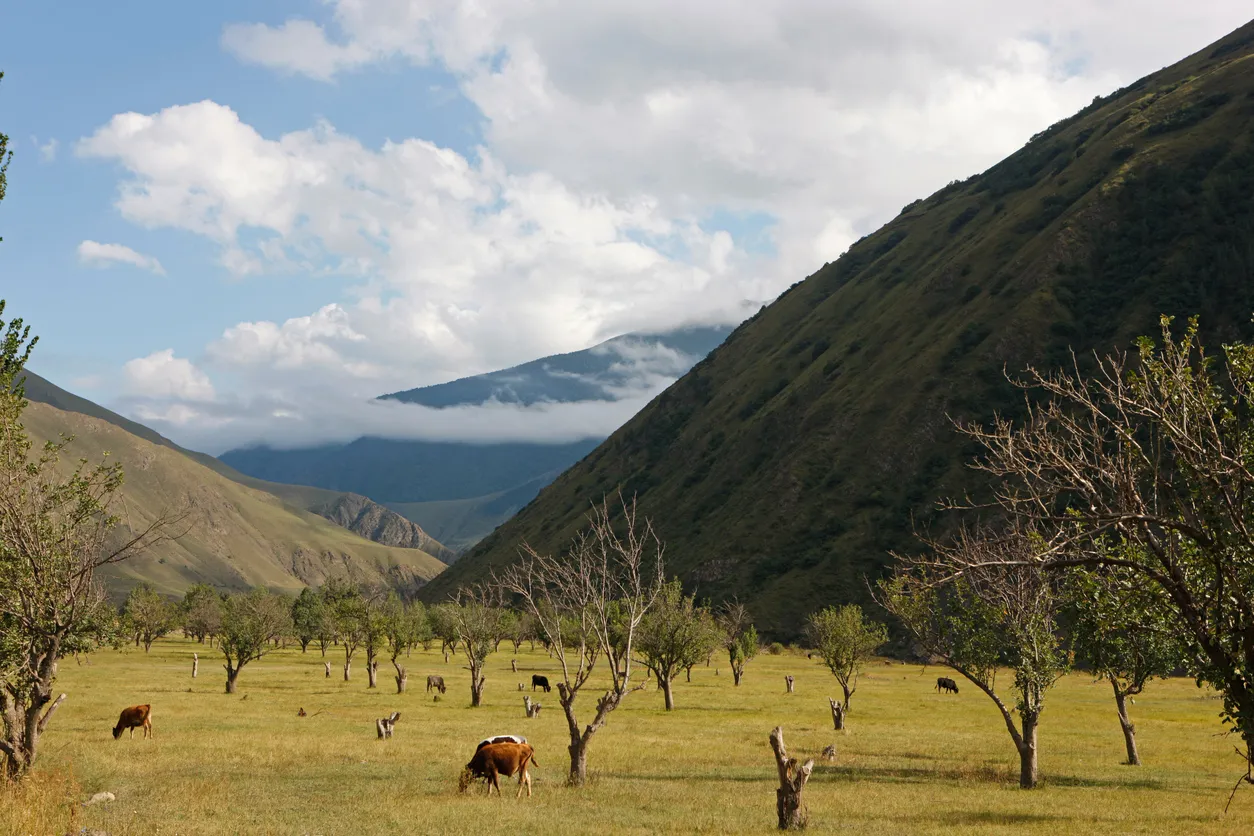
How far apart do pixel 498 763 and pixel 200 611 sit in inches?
5162

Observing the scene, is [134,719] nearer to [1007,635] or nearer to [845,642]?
[1007,635]

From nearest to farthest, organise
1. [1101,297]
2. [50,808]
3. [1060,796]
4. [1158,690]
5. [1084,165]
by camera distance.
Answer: [50,808] < [1060,796] < [1158,690] < [1101,297] < [1084,165]

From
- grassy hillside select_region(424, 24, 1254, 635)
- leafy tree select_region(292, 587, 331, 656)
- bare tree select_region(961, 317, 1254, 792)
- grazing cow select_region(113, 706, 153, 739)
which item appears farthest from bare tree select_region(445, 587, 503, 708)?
grassy hillside select_region(424, 24, 1254, 635)

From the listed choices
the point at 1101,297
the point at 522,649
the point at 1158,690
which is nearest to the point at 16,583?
the point at 1158,690

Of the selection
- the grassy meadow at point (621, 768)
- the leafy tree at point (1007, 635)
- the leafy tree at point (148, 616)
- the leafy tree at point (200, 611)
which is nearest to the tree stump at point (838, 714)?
the grassy meadow at point (621, 768)

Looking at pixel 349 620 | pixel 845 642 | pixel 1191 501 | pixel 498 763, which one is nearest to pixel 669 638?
pixel 845 642

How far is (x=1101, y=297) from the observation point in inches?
6117

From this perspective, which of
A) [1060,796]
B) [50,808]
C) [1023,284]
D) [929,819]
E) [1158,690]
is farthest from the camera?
[1023,284]

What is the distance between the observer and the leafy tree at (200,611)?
135 metres

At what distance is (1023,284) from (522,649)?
117 m

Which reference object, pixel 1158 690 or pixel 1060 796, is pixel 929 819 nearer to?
pixel 1060 796

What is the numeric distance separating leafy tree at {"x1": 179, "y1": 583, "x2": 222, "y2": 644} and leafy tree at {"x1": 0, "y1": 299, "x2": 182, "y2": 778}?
373 ft

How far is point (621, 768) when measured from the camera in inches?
1403

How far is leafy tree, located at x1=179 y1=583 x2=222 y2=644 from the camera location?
441 feet
